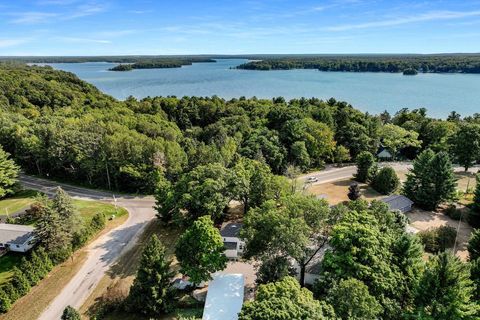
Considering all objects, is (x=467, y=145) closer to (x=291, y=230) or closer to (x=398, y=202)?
(x=398, y=202)

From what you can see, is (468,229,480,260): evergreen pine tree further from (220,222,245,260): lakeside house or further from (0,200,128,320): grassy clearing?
(0,200,128,320): grassy clearing

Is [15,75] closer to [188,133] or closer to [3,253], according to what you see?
[188,133]

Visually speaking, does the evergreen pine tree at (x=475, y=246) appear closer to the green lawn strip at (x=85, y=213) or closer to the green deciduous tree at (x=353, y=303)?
the green deciduous tree at (x=353, y=303)

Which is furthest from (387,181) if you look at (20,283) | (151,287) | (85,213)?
(20,283)

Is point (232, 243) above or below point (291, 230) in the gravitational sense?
below

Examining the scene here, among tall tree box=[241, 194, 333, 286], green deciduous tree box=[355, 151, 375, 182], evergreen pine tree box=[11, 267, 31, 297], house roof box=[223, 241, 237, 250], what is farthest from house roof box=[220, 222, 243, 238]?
green deciduous tree box=[355, 151, 375, 182]

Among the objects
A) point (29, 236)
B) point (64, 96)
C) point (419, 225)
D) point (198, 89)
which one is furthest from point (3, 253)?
point (198, 89)

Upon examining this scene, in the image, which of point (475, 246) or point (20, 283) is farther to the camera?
point (20, 283)
